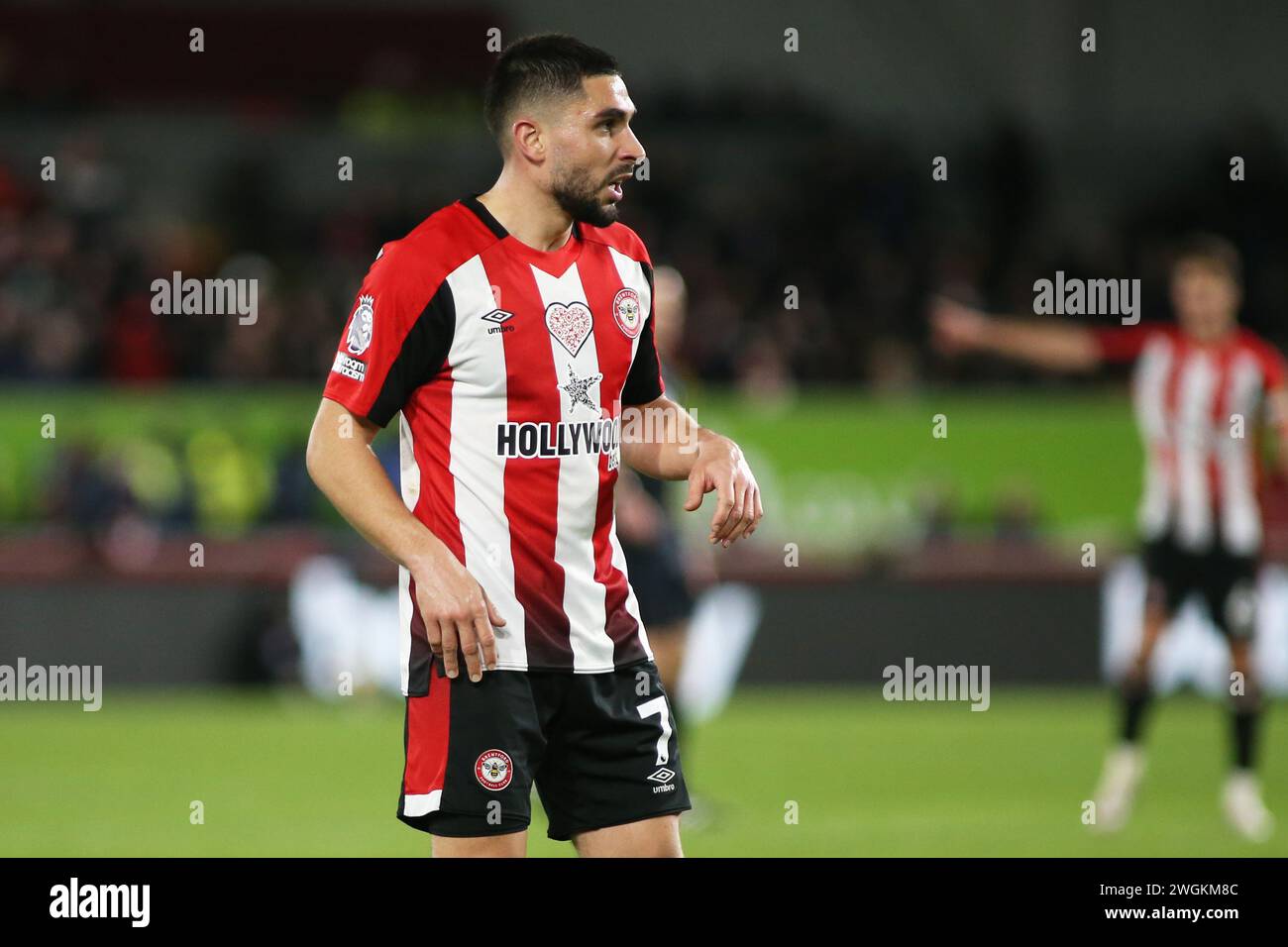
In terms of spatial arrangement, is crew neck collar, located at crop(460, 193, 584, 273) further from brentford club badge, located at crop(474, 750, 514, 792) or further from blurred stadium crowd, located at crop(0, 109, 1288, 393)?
blurred stadium crowd, located at crop(0, 109, 1288, 393)

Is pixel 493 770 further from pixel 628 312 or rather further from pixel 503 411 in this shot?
pixel 628 312

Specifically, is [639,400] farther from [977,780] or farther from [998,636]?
[998,636]

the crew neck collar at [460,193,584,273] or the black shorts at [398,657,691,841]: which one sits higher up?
the crew neck collar at [460,193,584,273]

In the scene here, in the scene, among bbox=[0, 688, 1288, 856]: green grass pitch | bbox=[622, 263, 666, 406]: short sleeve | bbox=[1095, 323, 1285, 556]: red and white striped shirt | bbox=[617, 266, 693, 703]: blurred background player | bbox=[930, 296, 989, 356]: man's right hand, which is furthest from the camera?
bbox=[1095, 323, 1285, 556]: red and white striped shirt

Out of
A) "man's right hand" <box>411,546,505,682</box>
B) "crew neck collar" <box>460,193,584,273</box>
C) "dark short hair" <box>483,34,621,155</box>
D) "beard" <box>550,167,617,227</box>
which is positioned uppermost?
"dark short hair" <box>483,34,621,155</box>

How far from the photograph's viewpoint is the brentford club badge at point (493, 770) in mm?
3877

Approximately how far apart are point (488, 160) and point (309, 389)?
15.2 ft

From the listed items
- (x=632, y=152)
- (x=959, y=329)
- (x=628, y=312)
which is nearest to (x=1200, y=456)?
(x=959, y=329)

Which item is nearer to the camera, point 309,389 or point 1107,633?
point 1107,633

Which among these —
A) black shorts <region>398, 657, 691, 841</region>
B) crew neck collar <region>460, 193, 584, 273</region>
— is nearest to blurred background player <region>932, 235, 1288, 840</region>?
crew neck collar <region>460, 193, 584, 273</region>

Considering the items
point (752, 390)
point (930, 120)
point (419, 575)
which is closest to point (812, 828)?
point (419, 575)

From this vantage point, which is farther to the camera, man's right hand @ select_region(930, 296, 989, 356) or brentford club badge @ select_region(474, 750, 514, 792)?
man's right hand @ select_region(930, 296, 989, 356)

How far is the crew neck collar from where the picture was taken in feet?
13.3

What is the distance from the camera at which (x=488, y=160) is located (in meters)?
18.9
